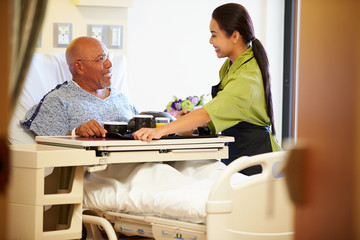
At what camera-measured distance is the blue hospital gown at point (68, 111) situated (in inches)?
96.3

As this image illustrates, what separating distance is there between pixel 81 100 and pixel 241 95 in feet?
2.91

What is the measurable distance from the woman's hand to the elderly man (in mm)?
616

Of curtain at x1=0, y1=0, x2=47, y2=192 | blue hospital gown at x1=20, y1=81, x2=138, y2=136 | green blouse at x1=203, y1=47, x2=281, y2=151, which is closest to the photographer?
curtain at x1=0, y1=0, x2=47, y2=192

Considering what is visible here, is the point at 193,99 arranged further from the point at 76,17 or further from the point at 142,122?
the point at 76,17

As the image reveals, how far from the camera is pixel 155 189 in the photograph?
183 centimetres

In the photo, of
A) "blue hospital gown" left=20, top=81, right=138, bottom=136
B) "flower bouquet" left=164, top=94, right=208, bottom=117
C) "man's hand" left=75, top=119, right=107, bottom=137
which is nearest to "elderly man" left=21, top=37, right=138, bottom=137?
"blue hospital gown" left=20, top=81, right=138, bottom=136

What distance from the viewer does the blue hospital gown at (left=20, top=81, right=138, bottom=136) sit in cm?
245

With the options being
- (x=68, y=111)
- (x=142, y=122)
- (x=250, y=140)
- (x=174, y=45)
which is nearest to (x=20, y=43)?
(x=142, y=122)

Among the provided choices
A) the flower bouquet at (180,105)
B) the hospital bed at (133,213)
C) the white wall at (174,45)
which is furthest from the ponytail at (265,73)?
the white wall at (174,45)

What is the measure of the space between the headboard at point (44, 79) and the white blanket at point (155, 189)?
62 centimetres

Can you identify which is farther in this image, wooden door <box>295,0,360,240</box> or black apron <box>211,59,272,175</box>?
black apron <box>211,59,272,175</box>

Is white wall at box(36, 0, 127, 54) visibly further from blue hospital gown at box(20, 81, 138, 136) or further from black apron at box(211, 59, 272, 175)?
black apron at box(211, 59, 272, 175)

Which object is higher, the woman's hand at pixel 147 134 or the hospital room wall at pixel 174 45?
the hospital room wall at pixel 174 45

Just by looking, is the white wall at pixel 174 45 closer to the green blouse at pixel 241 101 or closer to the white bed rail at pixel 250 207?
the green blouse at pixel 241 101
